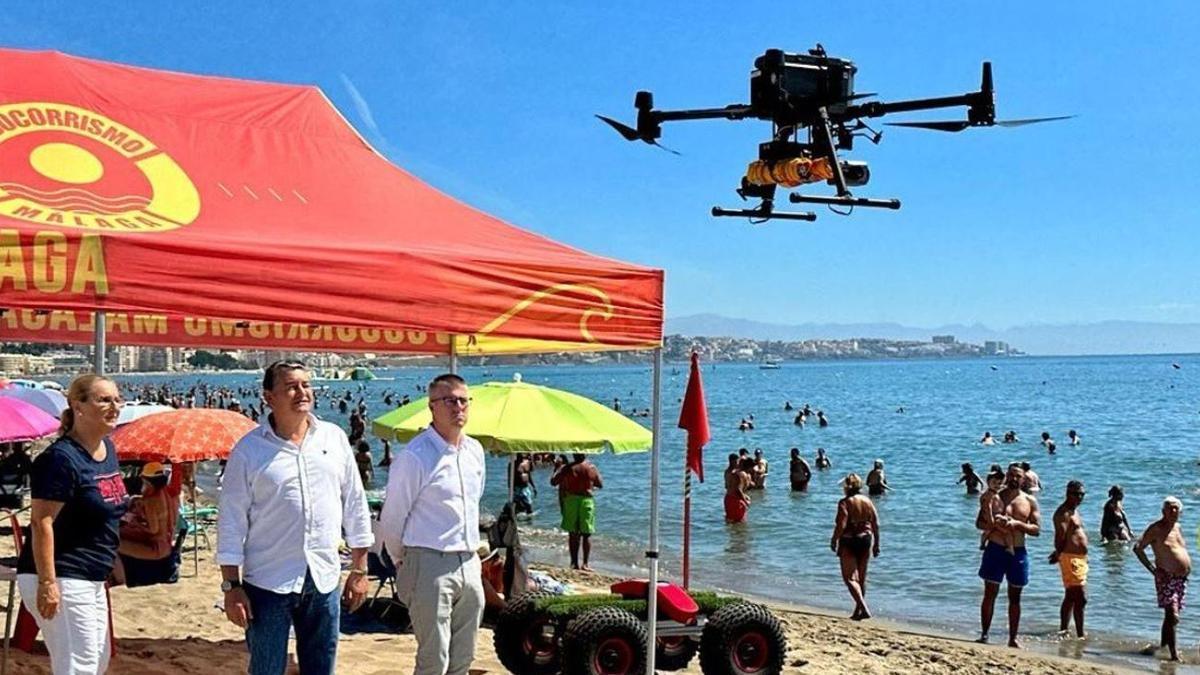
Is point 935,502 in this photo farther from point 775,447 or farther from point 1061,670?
point 775,447

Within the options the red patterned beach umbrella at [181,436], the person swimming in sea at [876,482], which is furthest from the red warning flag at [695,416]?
the person swimming in sea at [876,482]

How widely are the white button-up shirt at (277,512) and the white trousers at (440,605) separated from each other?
0.53 m

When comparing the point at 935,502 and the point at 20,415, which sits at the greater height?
the point at 20,415

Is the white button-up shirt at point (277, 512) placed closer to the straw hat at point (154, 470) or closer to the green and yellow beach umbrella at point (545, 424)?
the straw hat at point (154, 470)

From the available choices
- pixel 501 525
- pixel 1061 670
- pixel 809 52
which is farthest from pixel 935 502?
pixel 809 52

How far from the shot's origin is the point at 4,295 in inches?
140

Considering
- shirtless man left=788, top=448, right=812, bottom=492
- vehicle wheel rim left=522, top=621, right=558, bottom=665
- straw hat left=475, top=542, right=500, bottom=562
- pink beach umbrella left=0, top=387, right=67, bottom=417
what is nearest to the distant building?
shirtless man left=788, top=448, right=812, bottom=492

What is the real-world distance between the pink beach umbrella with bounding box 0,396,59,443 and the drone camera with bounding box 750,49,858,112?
258 inches

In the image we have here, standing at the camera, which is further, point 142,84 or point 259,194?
point 142,84

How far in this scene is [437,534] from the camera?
4.24 meters

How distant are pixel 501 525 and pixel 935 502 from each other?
60.2ft

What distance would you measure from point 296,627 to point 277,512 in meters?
0.47

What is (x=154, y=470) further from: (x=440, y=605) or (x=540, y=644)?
(x=440, y=605)

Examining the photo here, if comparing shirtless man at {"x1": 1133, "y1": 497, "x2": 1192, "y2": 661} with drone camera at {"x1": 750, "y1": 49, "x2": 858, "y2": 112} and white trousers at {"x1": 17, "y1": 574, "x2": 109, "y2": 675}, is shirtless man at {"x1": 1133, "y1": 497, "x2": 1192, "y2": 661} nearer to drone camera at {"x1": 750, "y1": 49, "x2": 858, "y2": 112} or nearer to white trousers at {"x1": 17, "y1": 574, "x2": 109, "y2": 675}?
drone camera at {"x1": 750, "y1": 49, "x2": 858, "y2": 112}
